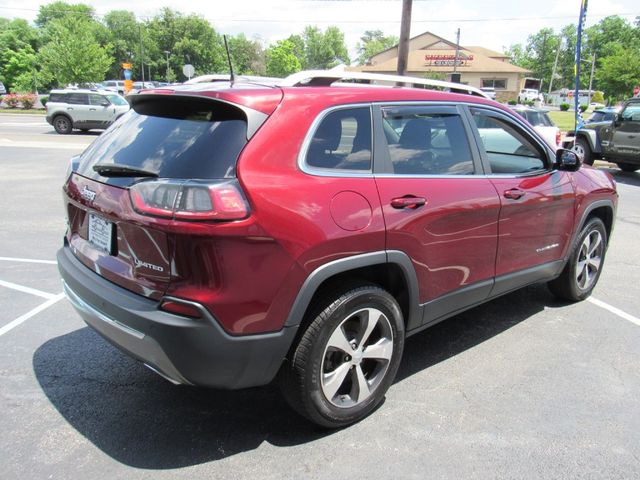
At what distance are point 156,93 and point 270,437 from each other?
Answer: 194 centimetres

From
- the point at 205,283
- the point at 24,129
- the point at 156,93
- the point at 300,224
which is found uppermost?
the point at 156,93

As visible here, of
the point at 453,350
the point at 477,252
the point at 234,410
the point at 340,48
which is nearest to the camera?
the point at 234,410

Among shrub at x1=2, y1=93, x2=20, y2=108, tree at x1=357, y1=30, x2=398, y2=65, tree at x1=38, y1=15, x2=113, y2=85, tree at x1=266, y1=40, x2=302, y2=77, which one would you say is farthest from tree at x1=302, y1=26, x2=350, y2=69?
shrub at x1=2, y1=93, x2=20, y2=108

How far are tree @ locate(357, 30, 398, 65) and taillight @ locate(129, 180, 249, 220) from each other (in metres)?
123

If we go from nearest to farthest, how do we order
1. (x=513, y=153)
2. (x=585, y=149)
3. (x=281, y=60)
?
(x=513, y=153), (x=585, y=149), (x=281, y=60)

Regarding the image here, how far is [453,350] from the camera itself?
13.0 feet

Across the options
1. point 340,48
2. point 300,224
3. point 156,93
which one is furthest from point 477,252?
point 340,48

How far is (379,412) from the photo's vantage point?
3158mm

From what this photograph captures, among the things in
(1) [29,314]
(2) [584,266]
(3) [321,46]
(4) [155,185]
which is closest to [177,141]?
(4) [155,185]

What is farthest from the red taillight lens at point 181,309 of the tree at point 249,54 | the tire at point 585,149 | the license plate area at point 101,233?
the tree at point 249,54

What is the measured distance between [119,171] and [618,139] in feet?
45.7

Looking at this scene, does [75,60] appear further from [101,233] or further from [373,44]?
[373,44]

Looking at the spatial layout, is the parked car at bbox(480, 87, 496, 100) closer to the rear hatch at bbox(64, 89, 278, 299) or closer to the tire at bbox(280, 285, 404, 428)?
the tire at bbox(280, 285, 404, 428)

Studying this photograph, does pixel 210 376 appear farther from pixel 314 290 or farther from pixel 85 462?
pixel 85 462
